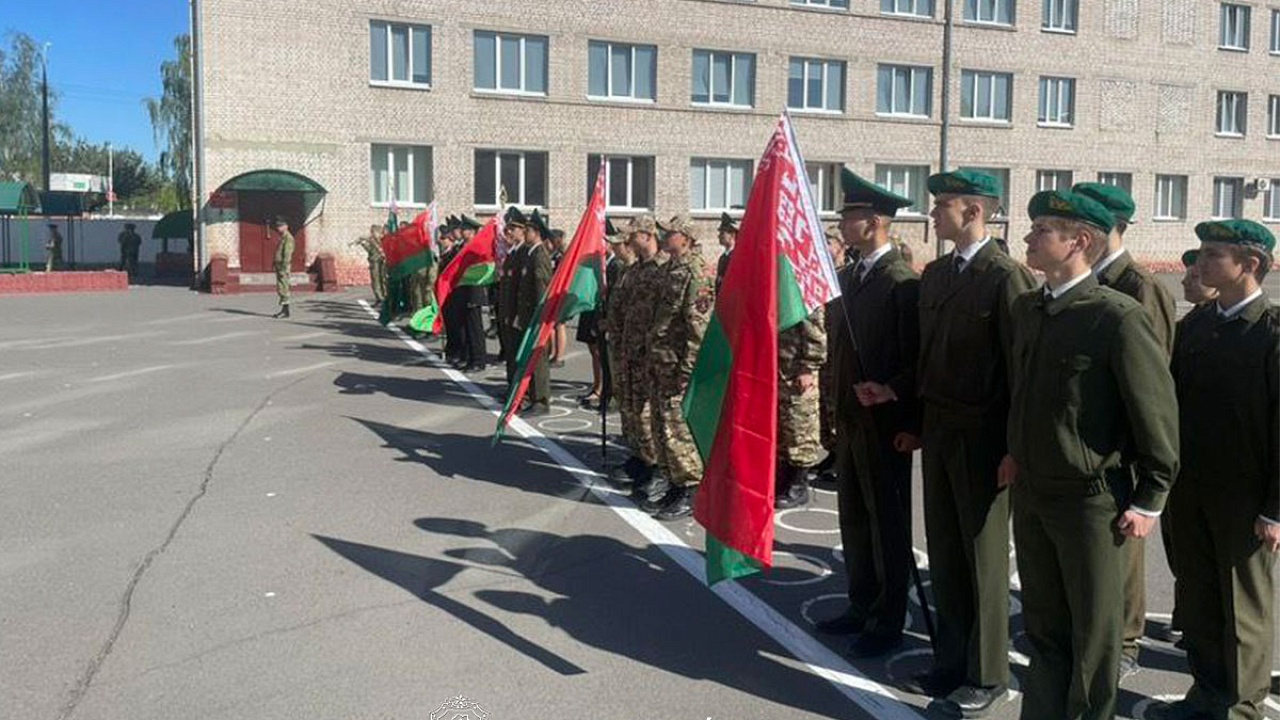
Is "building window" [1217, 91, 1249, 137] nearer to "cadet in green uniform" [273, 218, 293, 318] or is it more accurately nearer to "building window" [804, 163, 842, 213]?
"building window" [804, 163, 842, 213]

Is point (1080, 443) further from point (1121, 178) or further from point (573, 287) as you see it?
→ point (1121, 178)

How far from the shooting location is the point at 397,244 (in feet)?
57.8

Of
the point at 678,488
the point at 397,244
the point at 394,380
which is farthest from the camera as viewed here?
the point at 397,244

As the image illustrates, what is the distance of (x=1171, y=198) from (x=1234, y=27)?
732cm

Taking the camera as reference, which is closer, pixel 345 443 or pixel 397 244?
pixel 345 443

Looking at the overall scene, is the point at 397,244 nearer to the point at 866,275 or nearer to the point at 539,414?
the point at 539,414

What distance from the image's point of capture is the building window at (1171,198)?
41.9 meters

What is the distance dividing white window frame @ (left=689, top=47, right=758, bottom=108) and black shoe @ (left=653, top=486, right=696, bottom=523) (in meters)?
28.8

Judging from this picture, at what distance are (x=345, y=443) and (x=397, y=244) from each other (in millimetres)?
8427

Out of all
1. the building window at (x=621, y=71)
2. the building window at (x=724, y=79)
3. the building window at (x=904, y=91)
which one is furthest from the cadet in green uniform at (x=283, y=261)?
the building window at (x=904, y=91)

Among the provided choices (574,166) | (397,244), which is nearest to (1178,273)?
(574,166)

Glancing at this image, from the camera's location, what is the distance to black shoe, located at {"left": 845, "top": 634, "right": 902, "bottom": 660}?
4936 millimetres

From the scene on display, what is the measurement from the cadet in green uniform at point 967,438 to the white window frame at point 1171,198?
4183 centimetres

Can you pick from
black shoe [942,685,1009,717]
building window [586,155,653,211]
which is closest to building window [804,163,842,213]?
building window [586,155,653,211]
